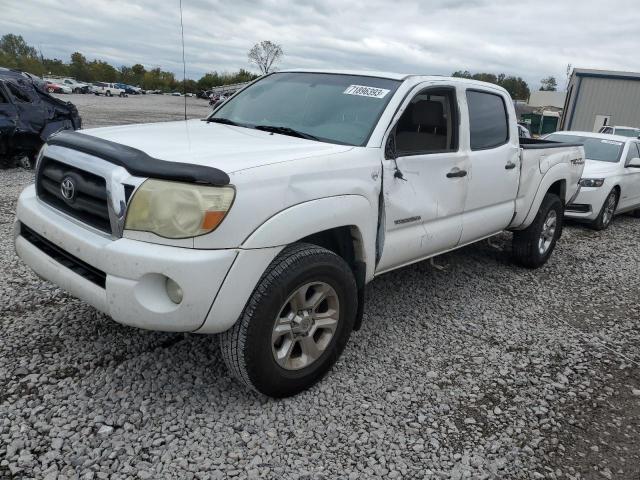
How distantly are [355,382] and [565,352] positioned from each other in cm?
172

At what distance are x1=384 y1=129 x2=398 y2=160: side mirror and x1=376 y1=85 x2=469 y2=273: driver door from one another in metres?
0.01

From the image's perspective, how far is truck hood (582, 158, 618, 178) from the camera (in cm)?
798

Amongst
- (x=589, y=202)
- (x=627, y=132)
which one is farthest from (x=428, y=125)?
(x=627, y=132)

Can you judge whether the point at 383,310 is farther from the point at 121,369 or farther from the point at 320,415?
the point at 121,369

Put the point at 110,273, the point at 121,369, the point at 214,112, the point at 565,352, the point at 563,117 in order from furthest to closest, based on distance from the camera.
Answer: the point at 563,117 < the point at 214,112 < the point at 565,352 < the point at 121,369 < the point at 110,273

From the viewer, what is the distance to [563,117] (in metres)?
31.7

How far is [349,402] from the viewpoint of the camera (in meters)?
2.91

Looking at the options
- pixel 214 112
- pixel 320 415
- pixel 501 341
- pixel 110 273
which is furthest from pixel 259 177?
pixel 501 341

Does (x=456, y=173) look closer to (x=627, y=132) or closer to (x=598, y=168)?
(x=598, y=168)

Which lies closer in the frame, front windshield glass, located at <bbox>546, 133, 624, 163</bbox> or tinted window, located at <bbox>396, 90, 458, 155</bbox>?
tinted window, located at <bbox>396, 90, 458, 155</bbox>

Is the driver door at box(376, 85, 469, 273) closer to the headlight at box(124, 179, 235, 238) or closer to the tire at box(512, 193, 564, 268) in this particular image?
the headlight at box(124, 179, 235, 238)

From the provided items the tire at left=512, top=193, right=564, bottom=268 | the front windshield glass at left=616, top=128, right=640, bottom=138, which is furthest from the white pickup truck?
the front windshield glass at left=616, top=128, right=640, bottom=138

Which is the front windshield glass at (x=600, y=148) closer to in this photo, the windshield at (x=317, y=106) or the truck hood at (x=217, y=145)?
the windshield at (x=317, y=106)

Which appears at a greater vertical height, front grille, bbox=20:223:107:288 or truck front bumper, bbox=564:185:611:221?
front grille, bbox=20:223:107:288
